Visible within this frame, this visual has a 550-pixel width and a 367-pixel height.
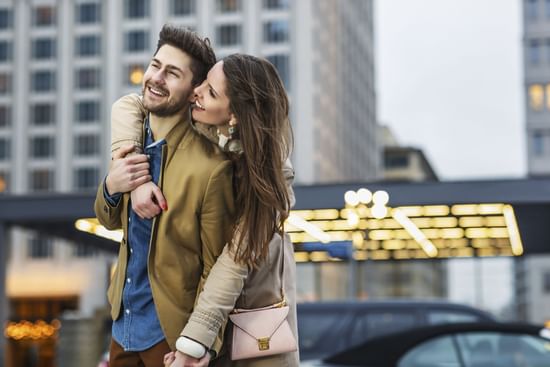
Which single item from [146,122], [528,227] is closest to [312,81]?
[528,227]

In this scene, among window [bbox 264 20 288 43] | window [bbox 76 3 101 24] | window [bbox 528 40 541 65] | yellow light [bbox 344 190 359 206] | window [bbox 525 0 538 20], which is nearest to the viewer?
yellow light [bbox 344 190 359 206]

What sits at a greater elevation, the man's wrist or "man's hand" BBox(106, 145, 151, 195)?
"man's hand" BBox(106, 145, 151, 195)

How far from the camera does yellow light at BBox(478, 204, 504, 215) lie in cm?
1446

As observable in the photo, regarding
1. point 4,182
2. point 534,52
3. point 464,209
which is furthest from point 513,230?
point 4,182

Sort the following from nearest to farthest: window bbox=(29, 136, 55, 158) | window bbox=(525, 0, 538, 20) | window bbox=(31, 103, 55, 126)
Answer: window bbox=(525, 0, 538, 20)
window bbox=(29, 136, 55, 158)
window bbox=(31, 103, 55, 126)

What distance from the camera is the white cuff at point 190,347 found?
291 cm

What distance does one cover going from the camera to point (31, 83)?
76.5 m

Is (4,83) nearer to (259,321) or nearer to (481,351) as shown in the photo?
(481,351)

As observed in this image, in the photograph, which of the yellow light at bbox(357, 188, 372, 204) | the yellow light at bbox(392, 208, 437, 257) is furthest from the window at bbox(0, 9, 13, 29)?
the yellow light at bbox(357, 188, 372, 204)

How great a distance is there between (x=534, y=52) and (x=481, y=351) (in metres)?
66.1

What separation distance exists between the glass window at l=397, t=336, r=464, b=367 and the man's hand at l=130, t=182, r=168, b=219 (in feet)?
17.0

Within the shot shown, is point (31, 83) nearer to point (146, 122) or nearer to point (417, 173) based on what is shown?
point (417, 173)

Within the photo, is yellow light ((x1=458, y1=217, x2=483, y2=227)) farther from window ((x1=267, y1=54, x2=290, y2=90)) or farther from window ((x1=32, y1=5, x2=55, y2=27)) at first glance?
window ((x1=32, y1=5, x2=55, y2=27))

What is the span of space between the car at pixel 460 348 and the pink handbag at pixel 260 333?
4890mm
